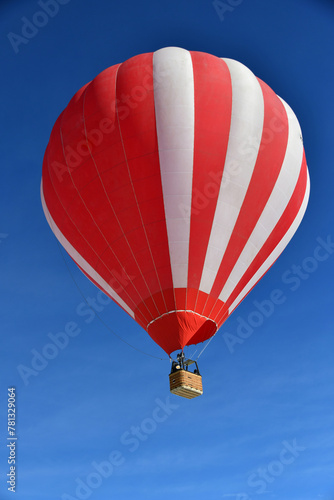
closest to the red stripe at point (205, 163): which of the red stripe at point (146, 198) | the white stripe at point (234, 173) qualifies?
the white stripe at point (234, 173)

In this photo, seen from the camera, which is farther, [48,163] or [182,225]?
[48,163]

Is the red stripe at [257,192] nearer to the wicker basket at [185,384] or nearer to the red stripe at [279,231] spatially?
the red stripe at [279,231]

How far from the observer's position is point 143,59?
46.7 feet

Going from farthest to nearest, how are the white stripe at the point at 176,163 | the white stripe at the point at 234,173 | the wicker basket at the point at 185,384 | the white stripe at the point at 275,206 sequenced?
the white stripe at the point at 275,206 < the white stripe at the point at 234,173 < the white stripe at the point at 176,163 < the wicker basket at the point at 185,384

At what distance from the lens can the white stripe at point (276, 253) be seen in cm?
1498

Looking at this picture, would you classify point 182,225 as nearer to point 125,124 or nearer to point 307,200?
point 125,124

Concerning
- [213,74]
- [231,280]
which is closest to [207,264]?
[231,280]

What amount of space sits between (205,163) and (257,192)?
5.09 ft

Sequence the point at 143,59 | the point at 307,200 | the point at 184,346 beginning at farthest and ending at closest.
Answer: the point at 307,200, the point at 143,59, the point at 184,346

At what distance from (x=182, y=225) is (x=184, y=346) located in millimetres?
2805

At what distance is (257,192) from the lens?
13.9m

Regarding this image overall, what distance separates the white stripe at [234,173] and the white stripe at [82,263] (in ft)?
7.75

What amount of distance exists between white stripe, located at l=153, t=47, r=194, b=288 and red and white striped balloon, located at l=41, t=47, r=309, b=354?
23 mm

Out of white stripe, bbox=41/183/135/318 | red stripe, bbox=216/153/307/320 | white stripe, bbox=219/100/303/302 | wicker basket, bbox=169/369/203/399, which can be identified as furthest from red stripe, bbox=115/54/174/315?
red stripe, bbox=216/153/307/320
